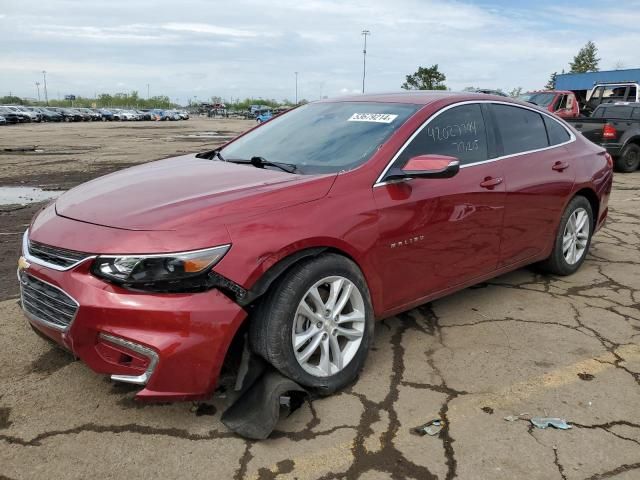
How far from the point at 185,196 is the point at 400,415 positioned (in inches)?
61.8

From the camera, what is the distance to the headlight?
2.44 meters

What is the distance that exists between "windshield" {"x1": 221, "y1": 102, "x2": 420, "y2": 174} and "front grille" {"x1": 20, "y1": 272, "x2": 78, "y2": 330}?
145cm

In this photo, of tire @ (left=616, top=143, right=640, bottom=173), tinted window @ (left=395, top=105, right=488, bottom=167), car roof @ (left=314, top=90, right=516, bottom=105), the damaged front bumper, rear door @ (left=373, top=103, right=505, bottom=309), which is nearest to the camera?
the damaged front bumper

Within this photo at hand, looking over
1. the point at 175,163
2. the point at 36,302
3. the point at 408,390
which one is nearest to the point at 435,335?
the point at 408,390

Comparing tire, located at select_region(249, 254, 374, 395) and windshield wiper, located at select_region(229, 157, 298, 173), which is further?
windshield wiper, located at select_region(229, 157, 298, 173)

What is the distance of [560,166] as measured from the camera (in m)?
4.48

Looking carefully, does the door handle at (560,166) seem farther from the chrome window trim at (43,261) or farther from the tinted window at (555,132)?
the chrome window trim at (43,261)

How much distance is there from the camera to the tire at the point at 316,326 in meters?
2.65

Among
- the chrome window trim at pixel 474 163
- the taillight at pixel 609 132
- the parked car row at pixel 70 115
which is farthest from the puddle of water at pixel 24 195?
the parked car row at pixel 70 115

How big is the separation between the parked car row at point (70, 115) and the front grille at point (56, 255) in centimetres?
4796

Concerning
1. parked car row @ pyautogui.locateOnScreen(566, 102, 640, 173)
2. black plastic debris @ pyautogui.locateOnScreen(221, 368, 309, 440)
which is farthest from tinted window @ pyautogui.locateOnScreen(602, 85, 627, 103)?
black plastic debris @ pyautogui.locateOnScreen(221, 368, 309, 440)

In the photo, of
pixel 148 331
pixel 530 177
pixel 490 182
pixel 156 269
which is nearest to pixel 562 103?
pixel 530 177

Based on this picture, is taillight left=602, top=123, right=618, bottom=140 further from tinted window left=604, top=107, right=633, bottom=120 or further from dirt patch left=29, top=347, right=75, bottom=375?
dirt patch left=29, top=347, right=75, bottom=375

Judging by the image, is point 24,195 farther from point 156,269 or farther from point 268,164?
point 156,269
